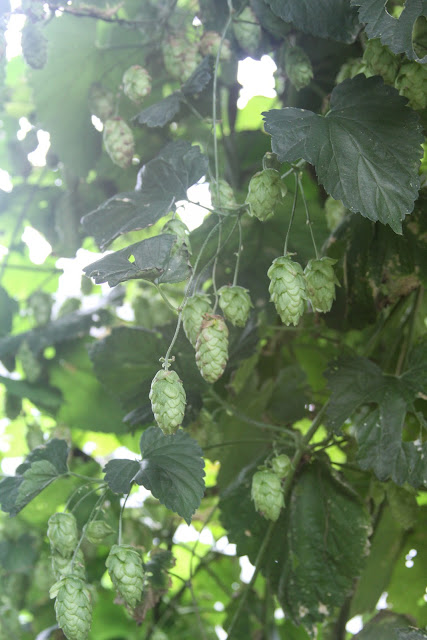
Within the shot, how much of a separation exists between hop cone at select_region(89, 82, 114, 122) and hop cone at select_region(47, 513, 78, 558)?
2.37ft

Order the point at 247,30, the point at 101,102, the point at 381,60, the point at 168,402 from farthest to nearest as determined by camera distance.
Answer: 1. the point at 101,102
2. the point at 247,30
3. the point at 381,60
4. the point at 168,402

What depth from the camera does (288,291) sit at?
2.32ft

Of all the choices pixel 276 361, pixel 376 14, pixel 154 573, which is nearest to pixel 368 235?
pixel 376 14

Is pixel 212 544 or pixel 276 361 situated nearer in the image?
pixel 276 361

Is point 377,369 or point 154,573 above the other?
point 377,369

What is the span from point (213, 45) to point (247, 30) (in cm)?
7

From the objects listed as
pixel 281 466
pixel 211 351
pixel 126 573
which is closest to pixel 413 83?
pixel 211 351

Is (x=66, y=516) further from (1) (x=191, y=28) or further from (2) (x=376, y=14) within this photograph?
(1) (x=191, y=28)

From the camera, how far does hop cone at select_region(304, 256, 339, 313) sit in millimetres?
786

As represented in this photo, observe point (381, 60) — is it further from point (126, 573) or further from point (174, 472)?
point (126, 573)

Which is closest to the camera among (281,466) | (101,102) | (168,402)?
(168,402)

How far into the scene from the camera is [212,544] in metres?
1.74

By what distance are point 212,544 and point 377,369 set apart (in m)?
0.97

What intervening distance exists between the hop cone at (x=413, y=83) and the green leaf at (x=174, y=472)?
1.53 feet
